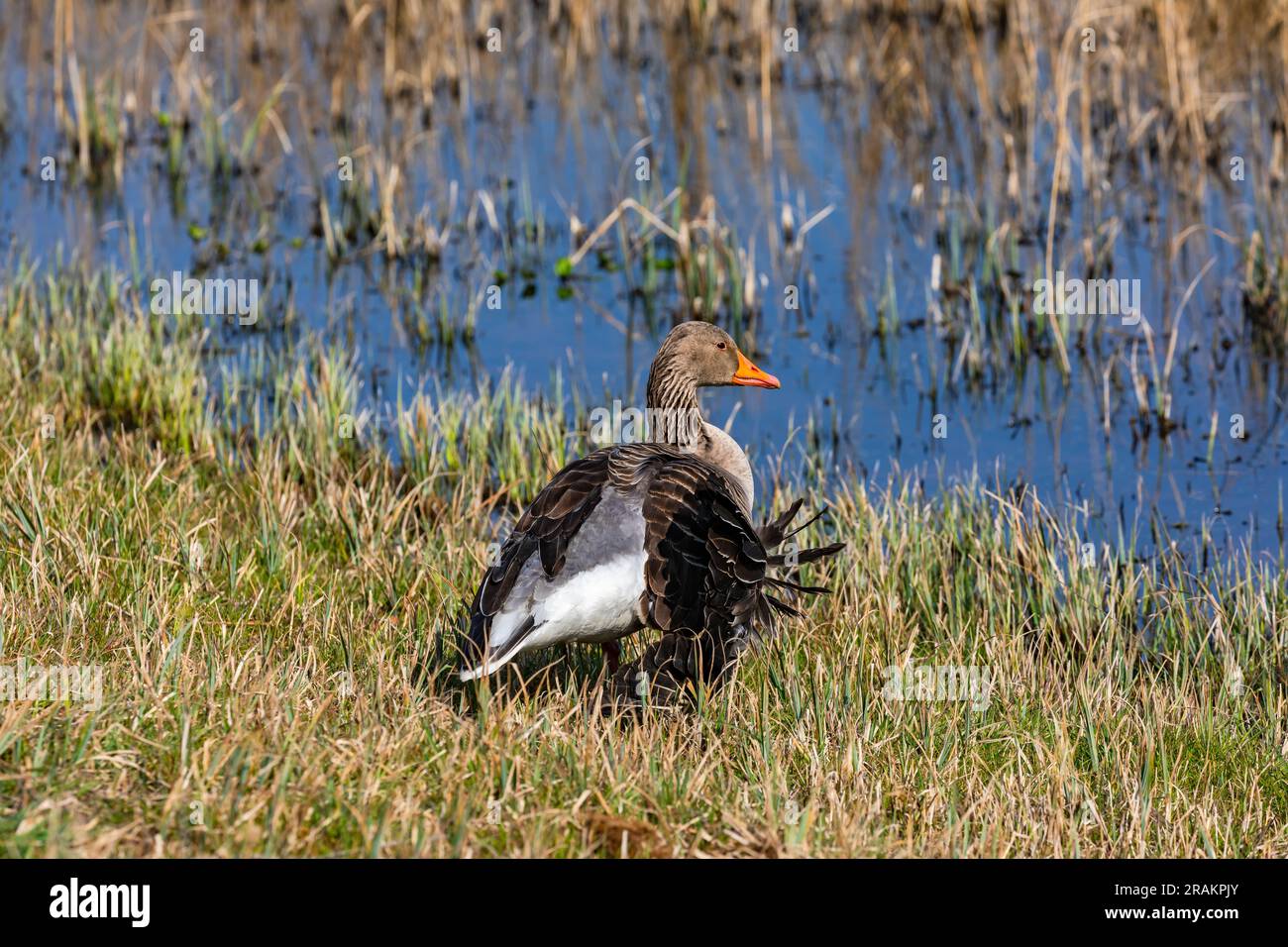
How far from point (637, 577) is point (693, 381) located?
2.01m

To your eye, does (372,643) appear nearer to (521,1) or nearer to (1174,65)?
(1174,65)

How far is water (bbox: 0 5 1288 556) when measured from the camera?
9.73 m

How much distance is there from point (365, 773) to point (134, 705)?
0.71 meters

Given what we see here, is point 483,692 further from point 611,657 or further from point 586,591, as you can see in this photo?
point 611,657

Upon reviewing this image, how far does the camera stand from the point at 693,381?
7012 millimetres

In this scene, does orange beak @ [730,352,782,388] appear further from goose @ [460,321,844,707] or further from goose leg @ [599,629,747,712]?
goose leg @ [599,629,747,712]

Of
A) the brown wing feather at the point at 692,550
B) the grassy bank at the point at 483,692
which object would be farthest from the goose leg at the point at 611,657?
the brown wing feather at the point at 692,550

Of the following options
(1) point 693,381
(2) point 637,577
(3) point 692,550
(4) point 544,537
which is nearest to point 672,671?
(2) point 637,577

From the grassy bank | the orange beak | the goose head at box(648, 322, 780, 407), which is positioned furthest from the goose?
the orange beak

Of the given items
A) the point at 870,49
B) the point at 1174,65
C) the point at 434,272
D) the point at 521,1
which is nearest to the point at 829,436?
the point at 434,272

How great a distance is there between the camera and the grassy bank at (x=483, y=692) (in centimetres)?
384

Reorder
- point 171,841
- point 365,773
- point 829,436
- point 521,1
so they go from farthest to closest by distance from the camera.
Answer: point 521,1 → point 829,436 → point 365,773 → point 171,841

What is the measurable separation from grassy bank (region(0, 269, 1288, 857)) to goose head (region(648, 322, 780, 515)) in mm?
781

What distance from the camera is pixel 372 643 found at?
18.0 ft
